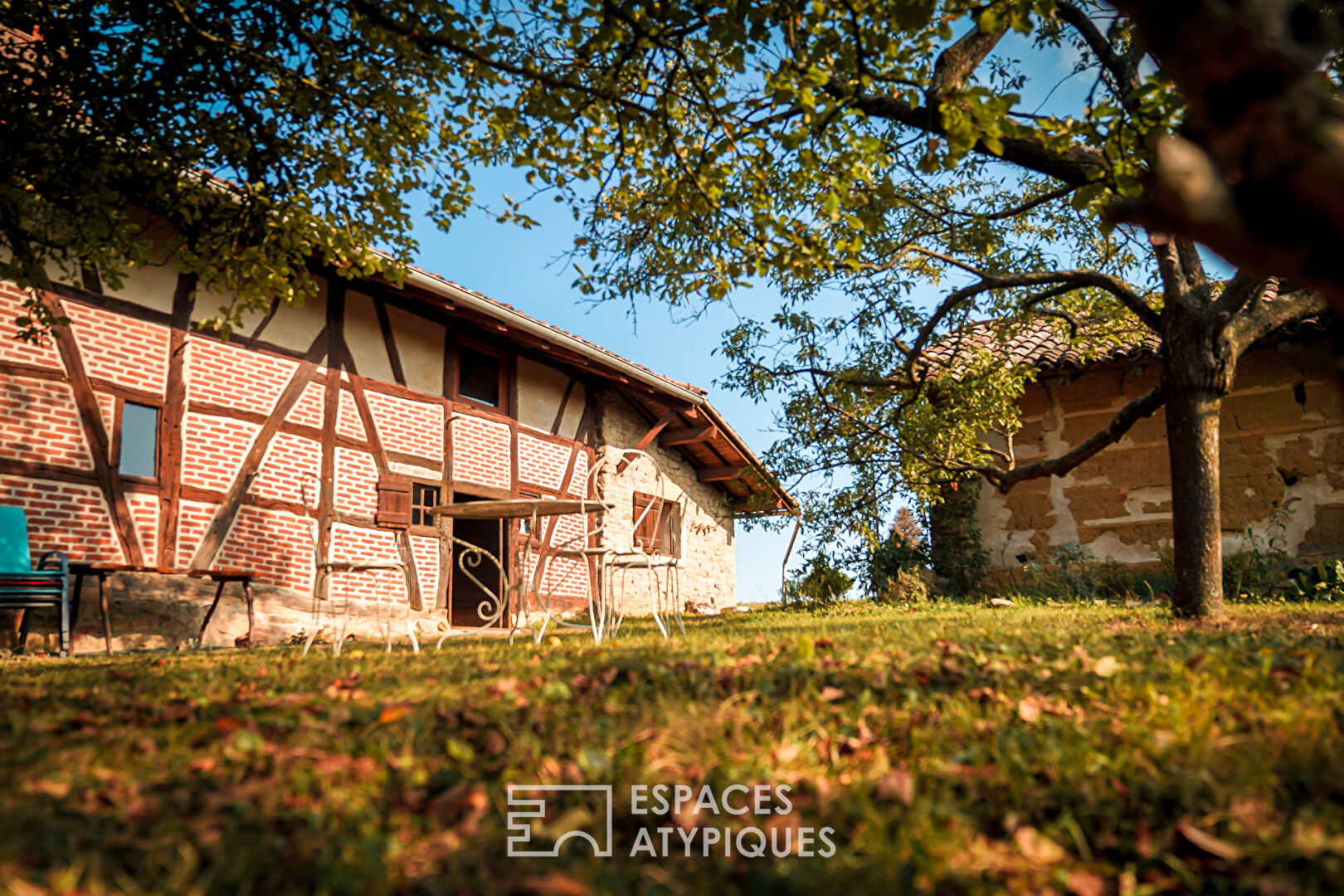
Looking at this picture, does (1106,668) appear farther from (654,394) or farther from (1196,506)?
(654,394)

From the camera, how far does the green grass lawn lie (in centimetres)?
126

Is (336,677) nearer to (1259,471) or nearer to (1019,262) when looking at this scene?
(1019,262)

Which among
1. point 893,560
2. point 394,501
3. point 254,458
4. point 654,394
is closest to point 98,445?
point 254,458

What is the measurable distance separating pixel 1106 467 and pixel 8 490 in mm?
11540

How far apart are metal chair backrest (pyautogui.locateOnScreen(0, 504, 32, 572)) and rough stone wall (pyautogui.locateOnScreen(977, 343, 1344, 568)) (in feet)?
34.1

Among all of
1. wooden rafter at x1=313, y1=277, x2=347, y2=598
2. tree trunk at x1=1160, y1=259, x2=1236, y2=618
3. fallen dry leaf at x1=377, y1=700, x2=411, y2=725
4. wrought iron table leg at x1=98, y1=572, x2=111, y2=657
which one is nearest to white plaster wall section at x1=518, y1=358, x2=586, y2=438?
wooden rafter at x1=313, y1=277, x2=347, y2=598

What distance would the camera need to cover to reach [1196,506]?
4.70 meters

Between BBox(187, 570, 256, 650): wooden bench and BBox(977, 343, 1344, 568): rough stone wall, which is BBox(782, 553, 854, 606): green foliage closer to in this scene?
BBox(977, 343, 1344, 568): rough stone wall

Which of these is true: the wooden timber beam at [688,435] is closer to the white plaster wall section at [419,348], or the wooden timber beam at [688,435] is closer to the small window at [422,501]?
the white plaster wall section at [419,348]

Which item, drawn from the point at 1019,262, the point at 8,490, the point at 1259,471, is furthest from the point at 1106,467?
the point at 8,490

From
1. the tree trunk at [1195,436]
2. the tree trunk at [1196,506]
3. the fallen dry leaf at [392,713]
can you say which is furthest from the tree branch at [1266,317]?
the fallen dry leaf at [392,713]

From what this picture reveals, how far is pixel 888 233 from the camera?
6.62 meters

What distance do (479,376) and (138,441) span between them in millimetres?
4238

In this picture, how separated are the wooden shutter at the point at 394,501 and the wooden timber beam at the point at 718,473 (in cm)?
648
